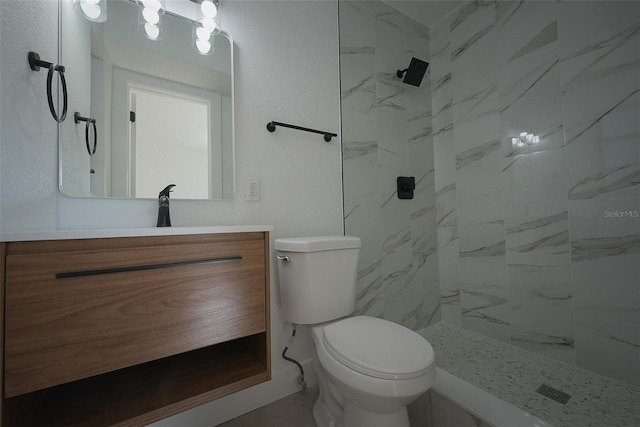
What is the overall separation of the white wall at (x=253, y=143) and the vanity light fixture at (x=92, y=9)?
0.08m

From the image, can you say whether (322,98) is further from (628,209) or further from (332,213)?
(628,209)

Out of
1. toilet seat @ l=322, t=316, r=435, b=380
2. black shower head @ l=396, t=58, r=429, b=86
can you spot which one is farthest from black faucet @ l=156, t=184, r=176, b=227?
black shower head @ l=396, t=58, r=429, b=86

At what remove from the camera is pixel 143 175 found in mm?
1078

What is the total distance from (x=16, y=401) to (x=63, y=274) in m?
0.38

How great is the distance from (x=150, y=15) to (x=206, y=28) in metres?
0.22

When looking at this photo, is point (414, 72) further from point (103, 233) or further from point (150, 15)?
point (103, 233)

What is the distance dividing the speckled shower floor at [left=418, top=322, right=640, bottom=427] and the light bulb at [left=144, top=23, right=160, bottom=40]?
7.00 ft

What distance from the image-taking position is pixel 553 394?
1187 millimetres

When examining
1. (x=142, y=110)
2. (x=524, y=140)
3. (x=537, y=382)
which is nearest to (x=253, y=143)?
(x=142, y=110)

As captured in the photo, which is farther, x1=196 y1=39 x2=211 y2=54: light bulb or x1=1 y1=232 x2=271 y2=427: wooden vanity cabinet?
x1=196 y1=39 x2=211 y2=54: light bulb

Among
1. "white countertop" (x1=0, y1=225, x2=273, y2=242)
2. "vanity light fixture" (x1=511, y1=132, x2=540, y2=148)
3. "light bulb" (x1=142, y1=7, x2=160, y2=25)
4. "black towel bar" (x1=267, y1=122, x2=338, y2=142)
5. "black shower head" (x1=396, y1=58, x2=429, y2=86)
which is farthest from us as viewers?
"black shower head" (x1=396, y1=58, x2=429, y2=86)

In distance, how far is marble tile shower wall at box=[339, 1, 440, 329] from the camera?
5.34ft

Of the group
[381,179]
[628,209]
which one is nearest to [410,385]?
[381,179]

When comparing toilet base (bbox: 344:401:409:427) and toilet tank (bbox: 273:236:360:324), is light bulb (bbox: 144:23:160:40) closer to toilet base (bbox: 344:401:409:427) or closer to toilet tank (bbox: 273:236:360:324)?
toilet tank (bbox: 273:236:360:324)
